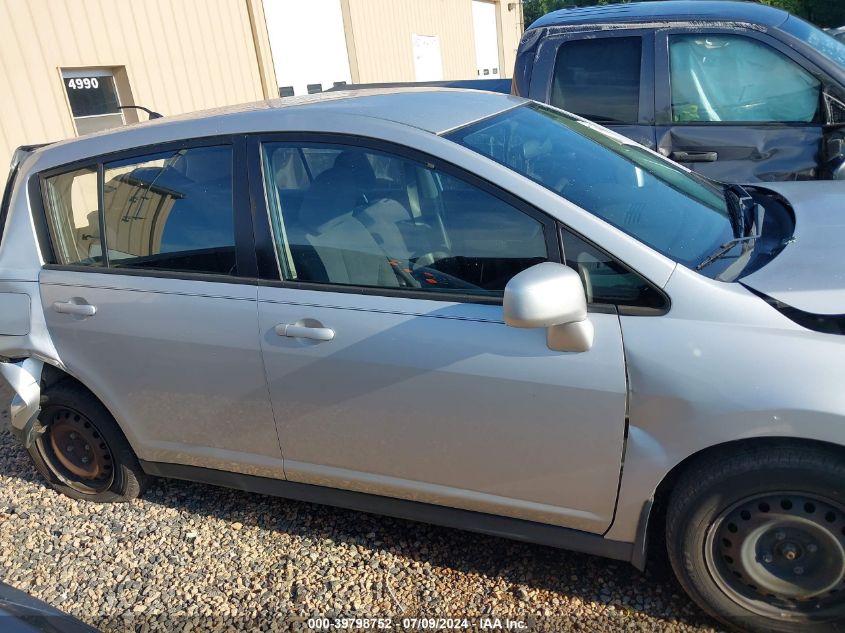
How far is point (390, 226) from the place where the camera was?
8.08ft

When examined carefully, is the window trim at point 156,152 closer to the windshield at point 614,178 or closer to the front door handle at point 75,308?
the front door handle at point 75,308

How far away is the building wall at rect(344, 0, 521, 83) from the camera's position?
40.1 ft

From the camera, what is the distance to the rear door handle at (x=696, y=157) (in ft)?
14.4

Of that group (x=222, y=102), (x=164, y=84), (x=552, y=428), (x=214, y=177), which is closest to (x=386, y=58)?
(x=222, y=102)

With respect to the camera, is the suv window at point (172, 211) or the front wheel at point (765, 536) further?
the suv window at point (172, 211)

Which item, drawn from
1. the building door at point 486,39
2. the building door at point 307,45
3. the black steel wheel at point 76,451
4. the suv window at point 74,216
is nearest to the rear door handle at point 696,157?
the suv window at point 74,216

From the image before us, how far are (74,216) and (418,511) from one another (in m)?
1.97

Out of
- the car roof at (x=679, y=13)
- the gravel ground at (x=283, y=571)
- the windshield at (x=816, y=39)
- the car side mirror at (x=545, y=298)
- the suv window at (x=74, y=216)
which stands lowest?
the gravel ground at (x=283, y=571)

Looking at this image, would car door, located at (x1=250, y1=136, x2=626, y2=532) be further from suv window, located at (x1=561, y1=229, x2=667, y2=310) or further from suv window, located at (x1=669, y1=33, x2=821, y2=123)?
suv window, located at (x1=669, y1=33, x2=821, y2=123)

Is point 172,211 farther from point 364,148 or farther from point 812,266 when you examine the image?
point 812,266

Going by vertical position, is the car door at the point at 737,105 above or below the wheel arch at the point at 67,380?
above

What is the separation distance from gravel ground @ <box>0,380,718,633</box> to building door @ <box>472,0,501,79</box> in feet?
57.5

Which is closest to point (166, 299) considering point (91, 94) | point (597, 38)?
point (597, 38)

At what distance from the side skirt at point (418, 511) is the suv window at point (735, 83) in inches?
127
